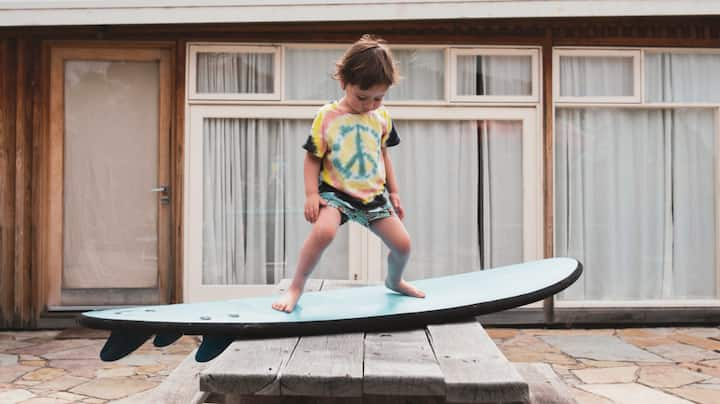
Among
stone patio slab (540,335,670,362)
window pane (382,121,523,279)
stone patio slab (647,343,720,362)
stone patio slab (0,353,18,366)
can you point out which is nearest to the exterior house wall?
window pane (382,121,523,279)

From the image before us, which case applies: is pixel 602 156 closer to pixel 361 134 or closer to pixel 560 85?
pixel 560 85

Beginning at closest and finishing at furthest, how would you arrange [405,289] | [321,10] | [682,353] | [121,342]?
[121,342]
[405,289]
[682,353]
[321,10]

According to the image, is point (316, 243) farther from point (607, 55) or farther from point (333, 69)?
point (607, 55)

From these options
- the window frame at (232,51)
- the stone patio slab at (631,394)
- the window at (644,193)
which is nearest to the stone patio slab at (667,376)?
the stone patio slab at (631,394)

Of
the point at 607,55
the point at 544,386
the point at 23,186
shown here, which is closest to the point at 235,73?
the point at 23,186

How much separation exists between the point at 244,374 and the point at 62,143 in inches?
214

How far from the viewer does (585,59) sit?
6449 millimetres

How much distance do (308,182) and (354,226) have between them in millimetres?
3893

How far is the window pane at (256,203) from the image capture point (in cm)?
638

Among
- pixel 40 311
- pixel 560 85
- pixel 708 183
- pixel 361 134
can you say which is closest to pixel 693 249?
pixel 708 183

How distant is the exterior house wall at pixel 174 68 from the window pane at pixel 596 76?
5.9 inches

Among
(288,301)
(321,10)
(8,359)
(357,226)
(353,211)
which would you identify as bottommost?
(8,359)

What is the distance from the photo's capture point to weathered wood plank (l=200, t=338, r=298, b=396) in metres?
1.58

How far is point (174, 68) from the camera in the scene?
6371 mm
